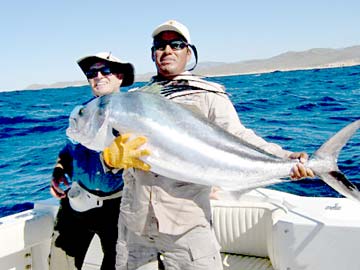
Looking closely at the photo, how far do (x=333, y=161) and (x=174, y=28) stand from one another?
1222 millimetres

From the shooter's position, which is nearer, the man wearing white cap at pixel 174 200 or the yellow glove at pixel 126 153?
the yellow glove at pixel 126 153

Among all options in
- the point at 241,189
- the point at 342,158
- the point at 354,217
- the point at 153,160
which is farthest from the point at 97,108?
the point at 342,158

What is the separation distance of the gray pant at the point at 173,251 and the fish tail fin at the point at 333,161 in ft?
2.47

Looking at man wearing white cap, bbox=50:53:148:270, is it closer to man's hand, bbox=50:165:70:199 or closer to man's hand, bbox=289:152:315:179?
man's hand, bbox=50:165:70:199

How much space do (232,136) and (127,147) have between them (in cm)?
63

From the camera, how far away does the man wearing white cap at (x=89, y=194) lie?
11.6 ft

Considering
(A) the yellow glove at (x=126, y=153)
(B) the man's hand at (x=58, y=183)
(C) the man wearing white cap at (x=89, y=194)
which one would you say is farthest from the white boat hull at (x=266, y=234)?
(A) the yellow glove at (x=126, y=153)

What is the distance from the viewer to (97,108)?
2656 mm

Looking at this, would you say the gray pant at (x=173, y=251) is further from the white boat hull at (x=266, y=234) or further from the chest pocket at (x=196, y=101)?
the white boat hull at (x=266, y=234)

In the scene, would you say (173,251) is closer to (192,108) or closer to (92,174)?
(192,108)

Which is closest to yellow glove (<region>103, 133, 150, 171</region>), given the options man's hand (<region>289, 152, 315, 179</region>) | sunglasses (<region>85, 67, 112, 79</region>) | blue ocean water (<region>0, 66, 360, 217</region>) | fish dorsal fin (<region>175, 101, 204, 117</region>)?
fish dorsal fin (<region>175, 101, 204, 117</region>)

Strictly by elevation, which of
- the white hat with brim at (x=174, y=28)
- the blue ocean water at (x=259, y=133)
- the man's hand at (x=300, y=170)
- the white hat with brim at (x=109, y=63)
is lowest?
the blue ocean water at (x=259, y=133)

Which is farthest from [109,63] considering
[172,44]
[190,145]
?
[190,145]

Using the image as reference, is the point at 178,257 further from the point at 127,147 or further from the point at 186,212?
the point at 127,147
